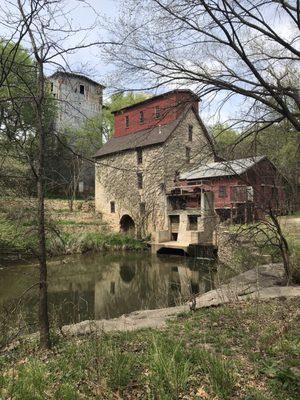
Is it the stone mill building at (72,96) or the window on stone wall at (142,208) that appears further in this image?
the window on stone wall at (142,208)

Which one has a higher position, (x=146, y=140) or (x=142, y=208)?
(x=146, y=140)

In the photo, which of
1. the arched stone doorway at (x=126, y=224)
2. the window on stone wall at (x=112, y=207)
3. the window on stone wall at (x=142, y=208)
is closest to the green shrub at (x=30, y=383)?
the window on stone wall at (x=142, y=208)

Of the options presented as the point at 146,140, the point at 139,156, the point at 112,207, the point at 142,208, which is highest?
the point at 146,140

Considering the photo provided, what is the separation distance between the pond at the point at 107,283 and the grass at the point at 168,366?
378 centimetres

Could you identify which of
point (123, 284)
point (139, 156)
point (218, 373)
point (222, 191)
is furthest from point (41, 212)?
point (139, 156)

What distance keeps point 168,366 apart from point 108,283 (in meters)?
12.1

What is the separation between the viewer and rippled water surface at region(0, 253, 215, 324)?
35.5 ft

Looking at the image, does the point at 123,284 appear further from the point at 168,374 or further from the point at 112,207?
the point at 112,207

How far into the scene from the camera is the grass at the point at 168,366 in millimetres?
3266

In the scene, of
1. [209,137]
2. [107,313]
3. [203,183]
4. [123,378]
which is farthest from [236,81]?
[203,183]

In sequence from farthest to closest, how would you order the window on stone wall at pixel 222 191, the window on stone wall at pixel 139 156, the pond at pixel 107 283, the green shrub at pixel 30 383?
the window on stone wall at pixel 139 156
the window on stone wall at pixel 222 191
the pond at pixel 107 283
the green shrub at pixel 30 383

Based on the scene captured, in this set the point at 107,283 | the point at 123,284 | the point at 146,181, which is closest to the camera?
the point at 123,284

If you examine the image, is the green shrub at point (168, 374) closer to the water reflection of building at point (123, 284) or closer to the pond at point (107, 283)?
the pond at point (107, 283)

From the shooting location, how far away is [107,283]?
15.3 meters
